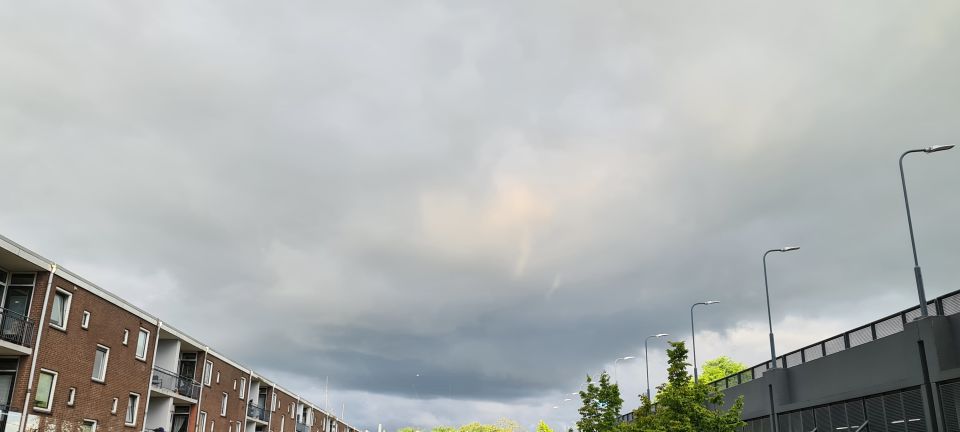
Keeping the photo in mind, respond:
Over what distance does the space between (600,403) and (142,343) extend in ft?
122

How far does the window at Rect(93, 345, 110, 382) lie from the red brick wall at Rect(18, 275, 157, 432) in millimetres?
225

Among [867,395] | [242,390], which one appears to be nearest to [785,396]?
[867,395]

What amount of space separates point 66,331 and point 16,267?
15.3 ft

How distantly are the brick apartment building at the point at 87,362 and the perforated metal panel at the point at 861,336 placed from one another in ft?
121

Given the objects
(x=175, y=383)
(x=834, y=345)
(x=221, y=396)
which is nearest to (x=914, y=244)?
(x=834, y=345)

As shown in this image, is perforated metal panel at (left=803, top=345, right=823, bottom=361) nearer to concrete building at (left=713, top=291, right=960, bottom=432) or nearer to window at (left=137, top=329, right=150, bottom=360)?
concrete building at (left=713, top=291, right=960, bottom=432)

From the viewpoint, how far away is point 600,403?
217 ft

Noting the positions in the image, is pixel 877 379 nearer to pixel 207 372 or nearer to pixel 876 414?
pixel 876 414

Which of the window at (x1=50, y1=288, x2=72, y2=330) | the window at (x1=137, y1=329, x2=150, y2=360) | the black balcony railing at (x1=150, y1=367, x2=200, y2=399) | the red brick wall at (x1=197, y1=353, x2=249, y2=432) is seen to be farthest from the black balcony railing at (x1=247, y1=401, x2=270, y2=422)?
the window at (x1=50, y1=288, x2=72, y2=330)

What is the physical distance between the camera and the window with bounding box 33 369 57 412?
114 ft

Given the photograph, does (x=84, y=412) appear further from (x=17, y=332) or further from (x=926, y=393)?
(x=926, y=393)

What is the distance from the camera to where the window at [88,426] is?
38678 mm

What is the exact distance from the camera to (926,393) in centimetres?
2817

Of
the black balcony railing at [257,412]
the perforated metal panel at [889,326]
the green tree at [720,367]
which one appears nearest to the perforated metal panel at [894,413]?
the perforated metal panel at [889,326]
